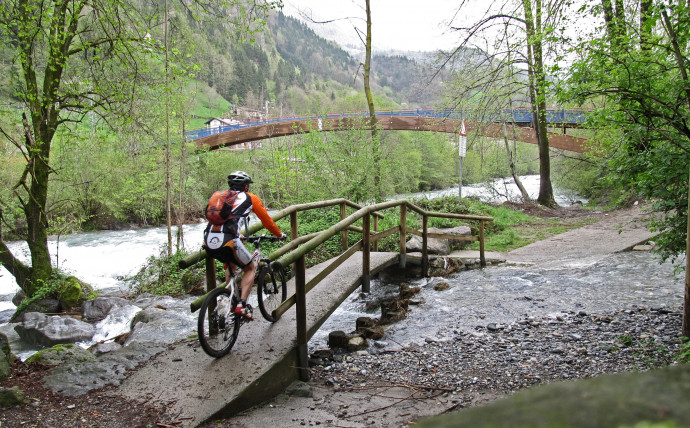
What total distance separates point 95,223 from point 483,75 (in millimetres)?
18957

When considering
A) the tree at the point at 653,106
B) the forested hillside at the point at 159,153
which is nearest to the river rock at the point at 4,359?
the forested hillside at the point at 159,153

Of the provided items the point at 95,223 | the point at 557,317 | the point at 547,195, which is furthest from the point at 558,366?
the point at 95,223

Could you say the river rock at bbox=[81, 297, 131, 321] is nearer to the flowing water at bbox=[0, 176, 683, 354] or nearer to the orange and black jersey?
the flowing water at bbox=[0, 176, 683, 354]

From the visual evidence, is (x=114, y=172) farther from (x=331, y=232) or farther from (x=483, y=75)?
(x=331, y=232)

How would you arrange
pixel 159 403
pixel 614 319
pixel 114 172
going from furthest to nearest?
pixel 114 172 < pixel 614 319 < pixel 159 403

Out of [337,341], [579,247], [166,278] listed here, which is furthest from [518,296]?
[166,278]

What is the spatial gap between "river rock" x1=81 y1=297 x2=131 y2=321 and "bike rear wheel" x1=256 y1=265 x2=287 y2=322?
5.62 meters

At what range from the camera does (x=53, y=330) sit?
7426mm

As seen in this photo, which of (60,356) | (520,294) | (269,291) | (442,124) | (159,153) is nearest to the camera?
(60,356)

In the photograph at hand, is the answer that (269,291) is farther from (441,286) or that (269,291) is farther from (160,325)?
(441,286)

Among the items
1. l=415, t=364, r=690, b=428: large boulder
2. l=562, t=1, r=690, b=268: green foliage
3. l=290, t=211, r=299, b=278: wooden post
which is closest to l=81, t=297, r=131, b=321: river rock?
l=290, t=211, r=299, b=278: wooden post

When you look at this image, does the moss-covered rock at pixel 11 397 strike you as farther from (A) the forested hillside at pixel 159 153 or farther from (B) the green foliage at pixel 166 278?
(B) the green foliage at pixel 166 278

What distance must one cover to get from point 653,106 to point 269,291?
4175 millimetres

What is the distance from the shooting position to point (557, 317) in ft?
17.9
